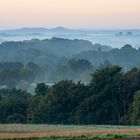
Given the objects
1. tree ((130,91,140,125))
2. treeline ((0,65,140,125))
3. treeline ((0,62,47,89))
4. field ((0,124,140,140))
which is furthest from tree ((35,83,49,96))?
treeline ((0,62,47,89))

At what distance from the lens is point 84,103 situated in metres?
59.4

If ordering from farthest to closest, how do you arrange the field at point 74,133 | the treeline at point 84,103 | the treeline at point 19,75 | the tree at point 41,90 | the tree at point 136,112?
the treeline at point 19,75
the tree at point 41,90
the treeline at point 84,103
the tree at point 136,112
the field at point 74,133

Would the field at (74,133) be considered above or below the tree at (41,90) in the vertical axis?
below

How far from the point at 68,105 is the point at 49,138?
36.1 meters

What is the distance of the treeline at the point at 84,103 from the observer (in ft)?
193

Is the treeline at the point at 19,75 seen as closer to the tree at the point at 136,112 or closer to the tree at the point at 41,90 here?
the tree at the point at 41,90

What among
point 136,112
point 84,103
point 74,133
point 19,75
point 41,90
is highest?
point 19,75

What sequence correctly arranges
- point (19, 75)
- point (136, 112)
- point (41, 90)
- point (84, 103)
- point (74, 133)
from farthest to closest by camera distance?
point (19, 75)
point (41, 90)
point (84, 103)
point (136, 112)
point (74, 133)

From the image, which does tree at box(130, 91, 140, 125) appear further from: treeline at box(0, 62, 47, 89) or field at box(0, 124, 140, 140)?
treeline at box(0, 62, 47, 89)

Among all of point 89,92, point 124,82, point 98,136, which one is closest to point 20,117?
point 89,92

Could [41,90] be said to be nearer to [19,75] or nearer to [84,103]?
[84,103]

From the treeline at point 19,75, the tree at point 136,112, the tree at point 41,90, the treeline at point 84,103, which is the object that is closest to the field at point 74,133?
the tree at point 136,112

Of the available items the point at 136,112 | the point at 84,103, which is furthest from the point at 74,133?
the point at 84,103

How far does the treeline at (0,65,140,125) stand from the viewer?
5869cm
